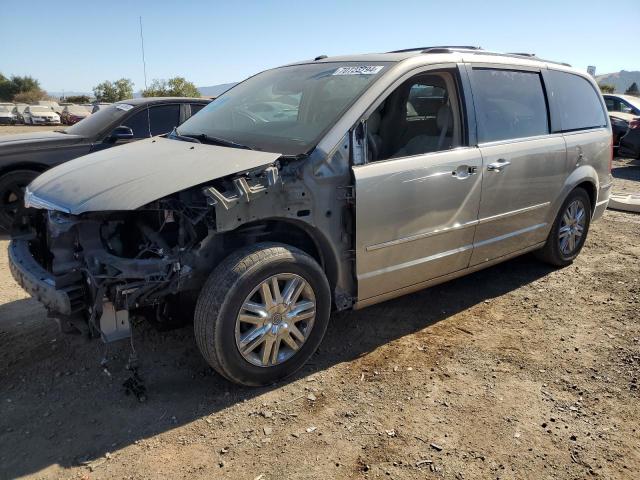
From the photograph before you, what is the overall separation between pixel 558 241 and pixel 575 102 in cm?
130

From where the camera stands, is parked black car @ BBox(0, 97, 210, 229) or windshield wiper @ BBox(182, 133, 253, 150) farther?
parked black car @ BBox(0, 97, 210, 229)

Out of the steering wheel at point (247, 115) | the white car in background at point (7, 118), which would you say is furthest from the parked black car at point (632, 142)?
the white car in background at point (7, 118)

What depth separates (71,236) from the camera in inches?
113

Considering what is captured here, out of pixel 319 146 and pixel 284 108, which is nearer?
pixel 319 146

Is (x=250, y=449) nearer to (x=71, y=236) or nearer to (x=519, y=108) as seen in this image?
(x=71, y=236)

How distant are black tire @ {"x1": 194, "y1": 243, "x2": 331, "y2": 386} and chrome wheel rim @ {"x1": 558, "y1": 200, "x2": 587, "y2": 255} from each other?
297cm

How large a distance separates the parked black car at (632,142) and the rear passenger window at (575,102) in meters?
8.39

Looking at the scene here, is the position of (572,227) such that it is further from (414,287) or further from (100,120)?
(100,120)

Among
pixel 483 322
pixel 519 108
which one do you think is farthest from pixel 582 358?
pixel 519 108

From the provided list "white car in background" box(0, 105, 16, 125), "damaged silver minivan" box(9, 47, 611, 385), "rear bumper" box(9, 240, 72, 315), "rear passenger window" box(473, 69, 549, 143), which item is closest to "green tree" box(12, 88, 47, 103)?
"white car in background" box(0, 105, 16, 125)

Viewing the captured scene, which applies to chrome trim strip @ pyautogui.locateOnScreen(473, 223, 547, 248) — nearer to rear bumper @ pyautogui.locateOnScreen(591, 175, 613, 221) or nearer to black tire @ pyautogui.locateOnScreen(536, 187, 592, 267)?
black tire @ pyautogui.locateOnScreen(536, 187, 592, 267)

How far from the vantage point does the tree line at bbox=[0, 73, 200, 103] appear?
3391 cm

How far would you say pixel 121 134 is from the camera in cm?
657

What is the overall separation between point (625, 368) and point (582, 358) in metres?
0.25
